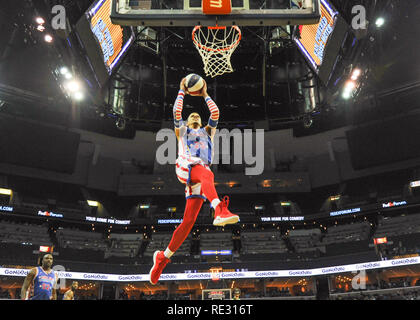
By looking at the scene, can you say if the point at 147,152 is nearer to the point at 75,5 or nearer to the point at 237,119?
the point at 237,119

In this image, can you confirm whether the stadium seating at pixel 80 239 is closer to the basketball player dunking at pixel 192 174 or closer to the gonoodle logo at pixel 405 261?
the gonoodle logo at pixel 405 261

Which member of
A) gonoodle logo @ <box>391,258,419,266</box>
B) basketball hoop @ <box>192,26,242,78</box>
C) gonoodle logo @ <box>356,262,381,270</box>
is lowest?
gonoodle logo @ <box>356,262,381,270</box>

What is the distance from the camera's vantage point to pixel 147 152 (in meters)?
32.2

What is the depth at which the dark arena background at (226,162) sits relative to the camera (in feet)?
55.6

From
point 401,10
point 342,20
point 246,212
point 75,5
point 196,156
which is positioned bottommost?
point 196,156

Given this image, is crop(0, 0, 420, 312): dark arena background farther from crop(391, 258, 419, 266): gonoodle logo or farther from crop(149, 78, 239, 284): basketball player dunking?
crop(149, 78, 239, 284): basketball player dunking

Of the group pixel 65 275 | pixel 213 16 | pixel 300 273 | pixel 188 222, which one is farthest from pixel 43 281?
pixel 300 273

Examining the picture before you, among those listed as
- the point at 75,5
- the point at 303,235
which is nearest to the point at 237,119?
the point at 303,235

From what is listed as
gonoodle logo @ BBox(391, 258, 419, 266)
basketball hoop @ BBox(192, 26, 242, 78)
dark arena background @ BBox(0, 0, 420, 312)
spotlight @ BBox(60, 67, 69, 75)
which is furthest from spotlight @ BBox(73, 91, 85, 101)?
gonoodle logo @ BBox(391, 258, 419, 266)
